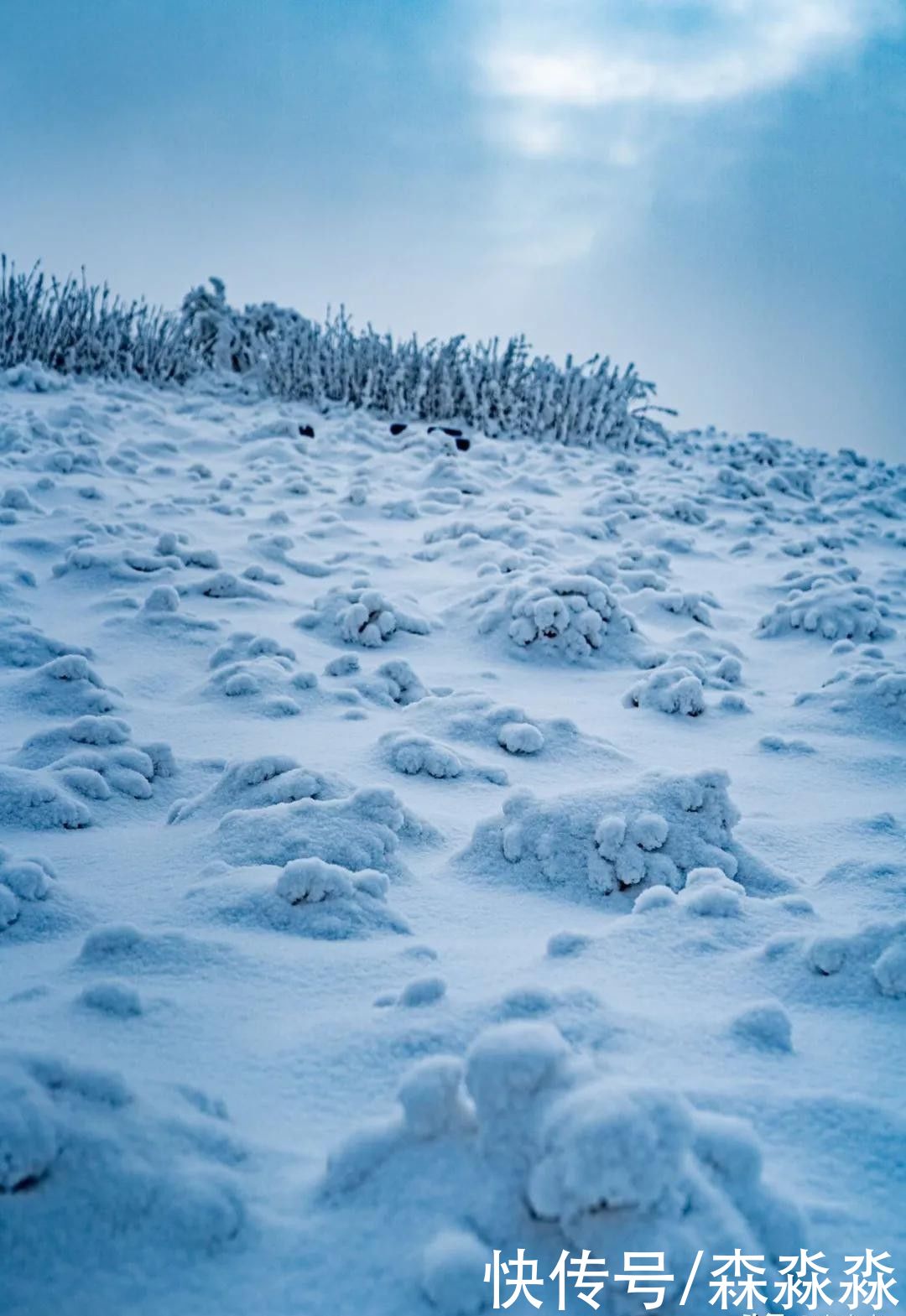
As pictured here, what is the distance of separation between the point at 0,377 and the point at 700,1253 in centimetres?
953

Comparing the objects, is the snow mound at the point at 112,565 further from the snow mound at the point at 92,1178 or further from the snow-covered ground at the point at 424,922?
the snow mound at the point at 92,1178

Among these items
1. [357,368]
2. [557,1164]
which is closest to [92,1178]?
[557,1164]

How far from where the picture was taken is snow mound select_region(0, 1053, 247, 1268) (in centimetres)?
105

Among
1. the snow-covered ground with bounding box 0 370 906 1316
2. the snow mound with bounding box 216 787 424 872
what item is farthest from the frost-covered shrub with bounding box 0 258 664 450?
the snow mound with bounding box 216 787 424 872

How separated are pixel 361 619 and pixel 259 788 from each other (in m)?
1.73

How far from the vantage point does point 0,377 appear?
348 inches

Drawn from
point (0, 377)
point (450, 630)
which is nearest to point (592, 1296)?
point (450, 630)

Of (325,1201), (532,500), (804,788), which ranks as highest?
(532,500)

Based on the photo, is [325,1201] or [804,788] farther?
[804,788]

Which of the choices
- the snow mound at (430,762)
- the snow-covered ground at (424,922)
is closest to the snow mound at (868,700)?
the snow-covered ground at (424,922)

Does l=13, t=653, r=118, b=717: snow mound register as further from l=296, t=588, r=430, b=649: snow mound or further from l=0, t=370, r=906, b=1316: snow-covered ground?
l=296, t=588, r=430, b=649: snow mound

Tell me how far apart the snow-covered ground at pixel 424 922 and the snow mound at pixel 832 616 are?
0.08 ft

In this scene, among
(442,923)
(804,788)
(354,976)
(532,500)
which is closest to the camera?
(354,976)

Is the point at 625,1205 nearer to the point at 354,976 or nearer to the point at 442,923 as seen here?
the point at 354,976
